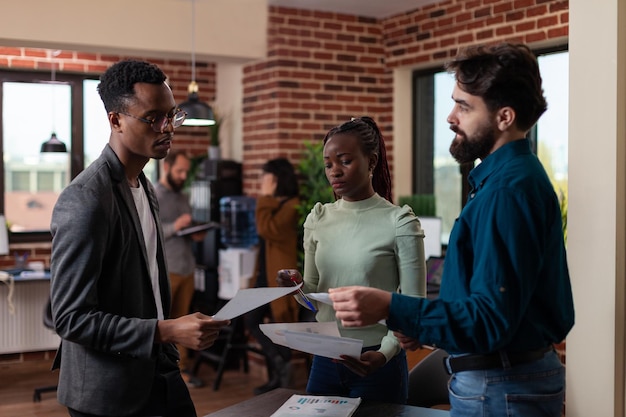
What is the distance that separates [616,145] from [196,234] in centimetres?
379

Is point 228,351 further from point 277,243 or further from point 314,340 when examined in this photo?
point 314,340

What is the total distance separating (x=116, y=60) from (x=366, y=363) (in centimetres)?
557

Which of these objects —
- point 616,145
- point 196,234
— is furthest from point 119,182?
point 196,234

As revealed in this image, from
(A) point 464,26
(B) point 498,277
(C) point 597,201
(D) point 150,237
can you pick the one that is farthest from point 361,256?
(A) point 464,26

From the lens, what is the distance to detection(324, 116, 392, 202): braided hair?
2.56 metres

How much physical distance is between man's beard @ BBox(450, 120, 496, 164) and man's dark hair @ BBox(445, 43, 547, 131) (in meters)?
0.06

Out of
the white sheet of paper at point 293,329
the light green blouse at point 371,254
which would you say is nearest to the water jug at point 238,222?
the light green blouse at point 371,254

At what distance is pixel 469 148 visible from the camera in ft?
5.89

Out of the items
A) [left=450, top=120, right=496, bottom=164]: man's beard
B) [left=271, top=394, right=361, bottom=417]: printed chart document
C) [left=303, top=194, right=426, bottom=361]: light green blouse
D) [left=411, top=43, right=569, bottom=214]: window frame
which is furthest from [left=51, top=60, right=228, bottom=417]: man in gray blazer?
[left=411, top=43, right=569, bottom=214]: window frame

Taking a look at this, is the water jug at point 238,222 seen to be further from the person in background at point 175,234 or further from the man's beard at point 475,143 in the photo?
the man's beard at point 475,143

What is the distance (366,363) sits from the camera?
2.28 meters

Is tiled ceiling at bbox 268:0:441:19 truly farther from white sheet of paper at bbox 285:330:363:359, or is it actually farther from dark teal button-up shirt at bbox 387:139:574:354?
dark teal button-up shirt at bbox 387:139:574:354

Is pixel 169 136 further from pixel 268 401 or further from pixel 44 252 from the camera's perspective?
pixel 44 252

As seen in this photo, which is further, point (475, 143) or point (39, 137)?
point (39, 137)
